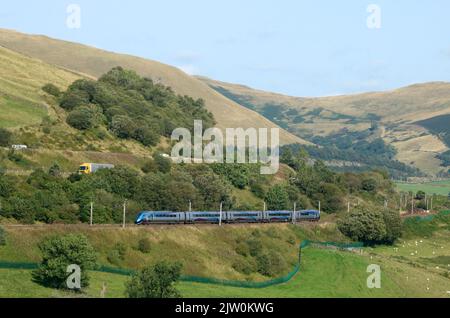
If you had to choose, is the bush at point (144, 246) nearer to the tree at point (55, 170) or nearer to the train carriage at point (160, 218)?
the train carriage at point (160, 218)

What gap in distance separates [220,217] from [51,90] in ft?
250

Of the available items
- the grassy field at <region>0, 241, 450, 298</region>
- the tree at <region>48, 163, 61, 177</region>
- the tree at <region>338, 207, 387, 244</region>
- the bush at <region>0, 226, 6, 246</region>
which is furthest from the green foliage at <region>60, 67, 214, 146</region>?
the bush at <region>0, 226, 6, 246</region>

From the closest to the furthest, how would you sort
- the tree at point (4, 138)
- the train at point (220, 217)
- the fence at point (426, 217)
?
the train at point (220, 217), the tree at point (4, 138), the fence at point (426, 217)

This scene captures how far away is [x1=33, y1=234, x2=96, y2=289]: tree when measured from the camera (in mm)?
64688

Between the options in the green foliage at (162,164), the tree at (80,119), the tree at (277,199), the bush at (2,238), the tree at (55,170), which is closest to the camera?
the bush at (2,238)

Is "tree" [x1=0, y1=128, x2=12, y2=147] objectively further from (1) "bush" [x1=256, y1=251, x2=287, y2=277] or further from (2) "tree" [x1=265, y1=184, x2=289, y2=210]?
(1) "bush" [x1=256, y1=251, x2=287, y2=277]

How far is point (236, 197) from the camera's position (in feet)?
436

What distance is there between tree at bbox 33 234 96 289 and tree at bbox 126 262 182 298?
24.3 feet

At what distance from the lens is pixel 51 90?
163250 millimetres

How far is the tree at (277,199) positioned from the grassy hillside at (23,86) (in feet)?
140

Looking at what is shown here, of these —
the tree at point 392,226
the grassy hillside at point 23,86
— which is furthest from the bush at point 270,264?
the grassy hillside at point 23,86

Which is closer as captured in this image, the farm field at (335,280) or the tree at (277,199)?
the farm field at (335,280)

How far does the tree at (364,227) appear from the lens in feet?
388

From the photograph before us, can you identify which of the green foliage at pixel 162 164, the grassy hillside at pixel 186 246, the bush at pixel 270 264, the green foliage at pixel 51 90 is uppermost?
the green foliage at pixel 51 90
